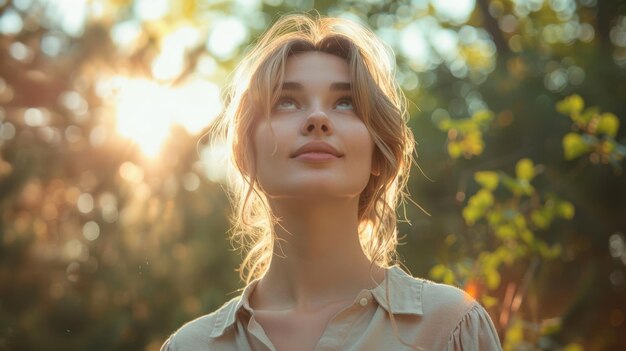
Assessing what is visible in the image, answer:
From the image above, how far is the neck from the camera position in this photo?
1.92 metres

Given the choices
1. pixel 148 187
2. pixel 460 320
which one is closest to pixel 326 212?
pixel 460 320

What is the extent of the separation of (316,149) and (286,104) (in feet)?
0.53

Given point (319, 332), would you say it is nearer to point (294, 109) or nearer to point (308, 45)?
point (294, 109)

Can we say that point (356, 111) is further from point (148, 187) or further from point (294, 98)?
point (148, 187)

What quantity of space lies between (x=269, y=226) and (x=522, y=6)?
409 inches

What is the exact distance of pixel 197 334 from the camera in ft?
6.48

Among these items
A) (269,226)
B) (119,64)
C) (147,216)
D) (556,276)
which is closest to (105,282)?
(147,216)

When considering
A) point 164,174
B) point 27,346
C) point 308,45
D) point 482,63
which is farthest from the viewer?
point 482,63

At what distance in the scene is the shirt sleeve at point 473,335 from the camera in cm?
178

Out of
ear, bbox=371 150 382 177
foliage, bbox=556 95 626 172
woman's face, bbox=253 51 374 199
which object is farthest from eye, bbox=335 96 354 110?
foliage, bbox=556 95 626 172

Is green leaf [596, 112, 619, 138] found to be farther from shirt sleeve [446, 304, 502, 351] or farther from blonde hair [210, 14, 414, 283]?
shirt sleeve [446, 304, 502, 351]

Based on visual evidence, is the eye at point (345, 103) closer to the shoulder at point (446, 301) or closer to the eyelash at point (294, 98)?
the eyelash at point (294, 98)

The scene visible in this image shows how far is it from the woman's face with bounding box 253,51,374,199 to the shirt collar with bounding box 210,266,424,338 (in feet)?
0.64

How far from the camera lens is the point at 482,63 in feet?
38.4
